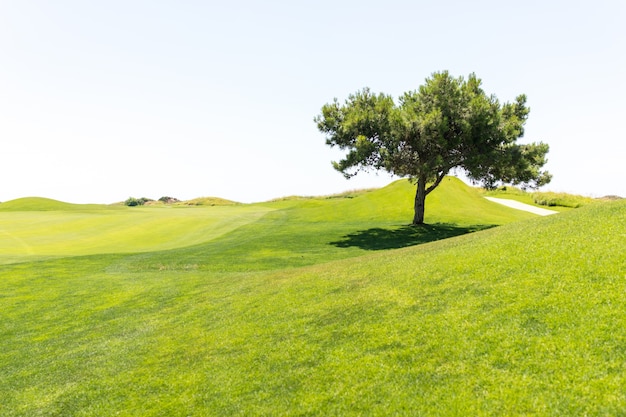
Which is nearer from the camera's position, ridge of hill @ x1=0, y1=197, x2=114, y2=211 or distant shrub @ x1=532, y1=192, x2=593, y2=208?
distant shrub @ x1=532, y1=192, x2=593, y2=208

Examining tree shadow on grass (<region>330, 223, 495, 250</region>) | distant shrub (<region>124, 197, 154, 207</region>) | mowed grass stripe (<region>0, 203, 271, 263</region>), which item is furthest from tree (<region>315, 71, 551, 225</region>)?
distant shrub (<region>124, 197, 154, 207</region>)

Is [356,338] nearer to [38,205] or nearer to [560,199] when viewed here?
[560,199]

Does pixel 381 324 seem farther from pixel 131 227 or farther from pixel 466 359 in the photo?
pixel 131 227

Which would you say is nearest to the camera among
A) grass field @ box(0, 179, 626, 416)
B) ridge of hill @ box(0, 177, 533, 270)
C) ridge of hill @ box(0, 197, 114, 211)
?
grass field @ box(0, 179, 626, 416)

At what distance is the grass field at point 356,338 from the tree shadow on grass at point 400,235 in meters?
15.1

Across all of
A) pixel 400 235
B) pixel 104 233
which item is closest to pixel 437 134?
pixel 400 235

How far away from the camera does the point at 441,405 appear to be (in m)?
6.19

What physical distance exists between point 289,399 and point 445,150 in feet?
112

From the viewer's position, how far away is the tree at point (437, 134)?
34812 mm

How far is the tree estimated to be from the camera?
34.8m

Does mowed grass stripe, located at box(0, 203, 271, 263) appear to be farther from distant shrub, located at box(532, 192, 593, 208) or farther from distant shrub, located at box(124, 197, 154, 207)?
distant shrub, located at box(124, 197, 154, 207)

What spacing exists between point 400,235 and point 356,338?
93.7 ft

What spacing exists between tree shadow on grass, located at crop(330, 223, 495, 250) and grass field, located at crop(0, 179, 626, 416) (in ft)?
49.6

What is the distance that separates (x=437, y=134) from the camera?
34.8 meters
